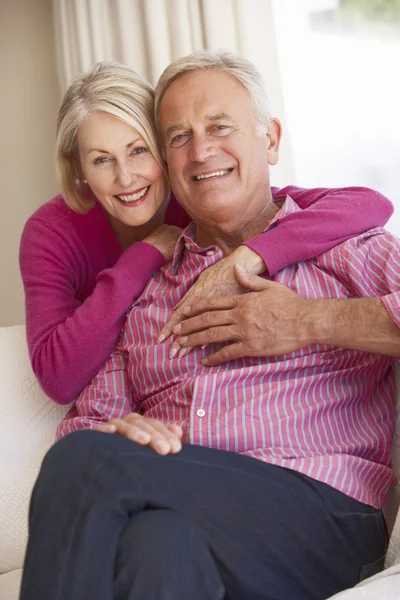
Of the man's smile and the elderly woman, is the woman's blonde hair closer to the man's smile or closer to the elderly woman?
the elderly woman

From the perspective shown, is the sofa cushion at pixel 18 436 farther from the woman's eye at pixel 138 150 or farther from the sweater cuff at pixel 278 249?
the sweater cuff at pixel 278 249

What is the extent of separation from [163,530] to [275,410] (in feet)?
1.36

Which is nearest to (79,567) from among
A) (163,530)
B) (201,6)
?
(163,530)

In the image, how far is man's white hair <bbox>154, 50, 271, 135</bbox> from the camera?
1786 mm

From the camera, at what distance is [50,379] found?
1.81 metres

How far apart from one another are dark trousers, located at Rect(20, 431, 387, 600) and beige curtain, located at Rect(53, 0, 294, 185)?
5.46ft

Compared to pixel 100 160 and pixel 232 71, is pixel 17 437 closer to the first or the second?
pixel 100 160

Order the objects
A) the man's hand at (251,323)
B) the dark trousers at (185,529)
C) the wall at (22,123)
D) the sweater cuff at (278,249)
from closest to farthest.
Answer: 1. the dark trousers at (185,529)
2. the man's hand at (251,323)
3. the sweater cuff at (278,249)
4. the wall at (22,123)

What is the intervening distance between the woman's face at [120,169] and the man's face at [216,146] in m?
0.11

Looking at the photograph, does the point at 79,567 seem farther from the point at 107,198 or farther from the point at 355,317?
the point at 107,198

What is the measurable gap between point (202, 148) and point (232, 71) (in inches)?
7.6

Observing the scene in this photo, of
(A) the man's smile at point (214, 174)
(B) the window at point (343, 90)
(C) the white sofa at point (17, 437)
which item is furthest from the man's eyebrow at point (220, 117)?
(B) the window at point (343, 90)

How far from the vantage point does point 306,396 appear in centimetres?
152

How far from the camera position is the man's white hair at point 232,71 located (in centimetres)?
179
